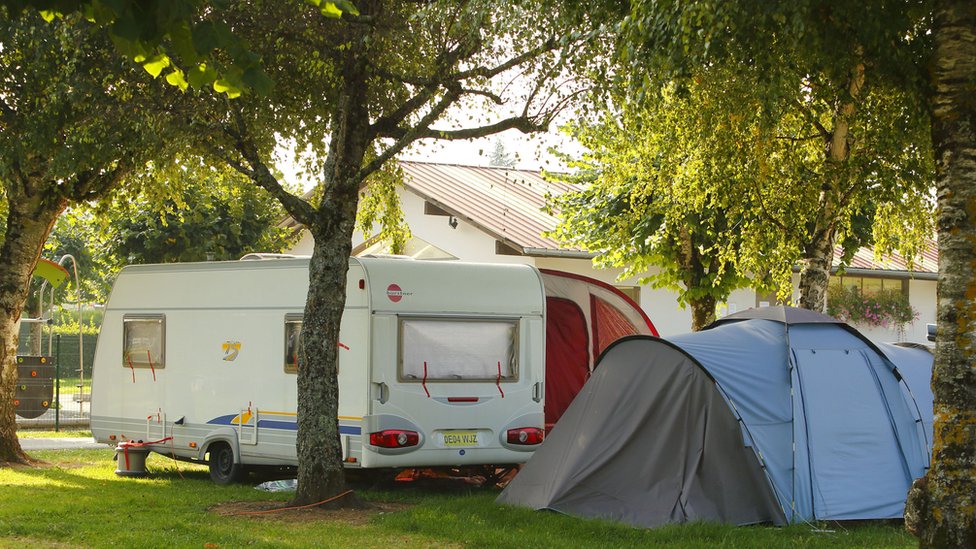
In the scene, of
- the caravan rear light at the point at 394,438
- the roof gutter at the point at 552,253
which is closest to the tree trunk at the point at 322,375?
the caravan rear light at the point at 394,438

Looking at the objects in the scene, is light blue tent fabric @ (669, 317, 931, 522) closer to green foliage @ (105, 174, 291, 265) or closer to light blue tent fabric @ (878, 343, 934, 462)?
light blue tent fabric @ (878, 343, 934, 462)

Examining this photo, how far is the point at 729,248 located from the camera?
1519 cm

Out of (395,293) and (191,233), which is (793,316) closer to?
(395,293)

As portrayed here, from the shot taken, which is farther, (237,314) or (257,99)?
(237,314)

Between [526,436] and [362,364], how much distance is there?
1984 mm

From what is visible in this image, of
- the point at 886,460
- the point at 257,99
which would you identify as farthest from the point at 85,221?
the point at 886,460

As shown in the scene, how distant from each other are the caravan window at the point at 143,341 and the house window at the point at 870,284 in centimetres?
1940

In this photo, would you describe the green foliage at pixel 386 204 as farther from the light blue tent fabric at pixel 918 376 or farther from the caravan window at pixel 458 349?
the light blue tent fabric at pixel 918 376

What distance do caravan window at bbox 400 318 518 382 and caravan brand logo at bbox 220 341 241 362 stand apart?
2.39 m

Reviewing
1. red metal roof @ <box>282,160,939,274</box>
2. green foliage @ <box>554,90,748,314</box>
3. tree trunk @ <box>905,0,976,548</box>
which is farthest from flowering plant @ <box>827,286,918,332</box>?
tree trunk @ <box>905,0,976,548</box>

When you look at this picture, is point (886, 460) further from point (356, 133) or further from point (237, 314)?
point (237, 314)

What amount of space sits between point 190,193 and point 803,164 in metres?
13.9

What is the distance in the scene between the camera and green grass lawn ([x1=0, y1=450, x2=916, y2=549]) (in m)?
9.50

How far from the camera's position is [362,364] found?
12.2 meters
